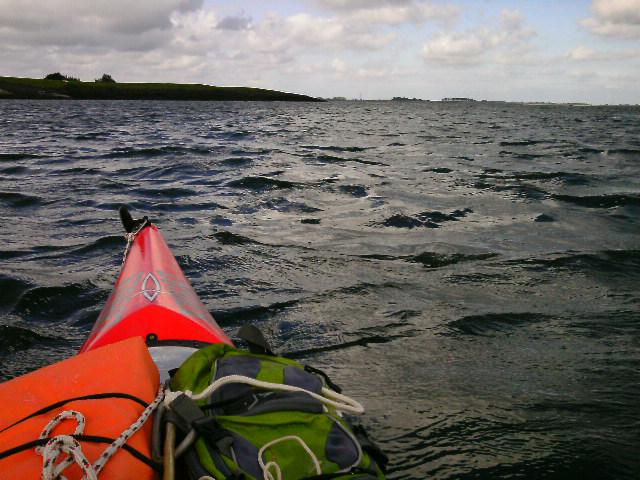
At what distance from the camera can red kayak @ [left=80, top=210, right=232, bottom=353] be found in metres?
3.38

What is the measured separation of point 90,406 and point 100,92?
103 m

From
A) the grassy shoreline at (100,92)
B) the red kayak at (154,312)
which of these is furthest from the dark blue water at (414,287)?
the grassy shoreline at (100,92)

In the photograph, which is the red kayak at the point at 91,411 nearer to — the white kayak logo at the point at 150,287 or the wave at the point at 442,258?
the white kayak logo at the point at 150,287

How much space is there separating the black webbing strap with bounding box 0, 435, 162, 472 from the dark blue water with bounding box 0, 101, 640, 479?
1490 millimetres

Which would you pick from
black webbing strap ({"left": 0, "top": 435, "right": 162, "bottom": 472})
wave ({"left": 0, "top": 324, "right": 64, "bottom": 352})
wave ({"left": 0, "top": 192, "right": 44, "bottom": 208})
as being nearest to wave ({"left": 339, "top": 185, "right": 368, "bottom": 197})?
wave ({"left": 0, "top": 192, "right": 44, "bottom": 208})

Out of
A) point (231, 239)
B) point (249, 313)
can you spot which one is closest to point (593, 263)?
point (249, 313)

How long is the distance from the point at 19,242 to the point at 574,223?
755 centimetres

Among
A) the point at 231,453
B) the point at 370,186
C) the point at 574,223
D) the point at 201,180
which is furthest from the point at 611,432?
the point at 201,180

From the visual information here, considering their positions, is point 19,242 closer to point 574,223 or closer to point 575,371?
point 575,371

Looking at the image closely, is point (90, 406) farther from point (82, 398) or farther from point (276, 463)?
point (276, 463)

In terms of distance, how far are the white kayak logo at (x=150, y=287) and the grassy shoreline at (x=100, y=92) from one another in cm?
9018

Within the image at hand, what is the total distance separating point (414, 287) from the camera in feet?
18.5

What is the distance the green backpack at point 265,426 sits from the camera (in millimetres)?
1847

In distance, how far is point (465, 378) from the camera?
3.87 meters
